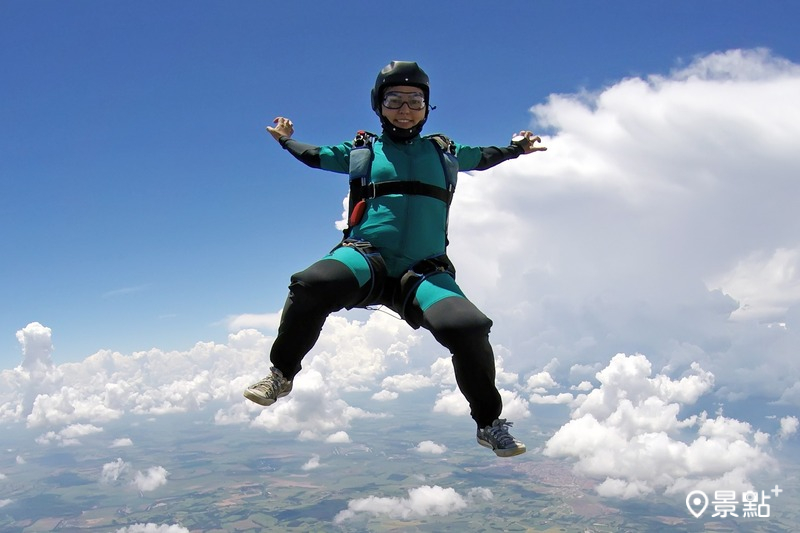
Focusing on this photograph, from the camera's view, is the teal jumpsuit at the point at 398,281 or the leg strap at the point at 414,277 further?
the leg strap at the point at 414,277

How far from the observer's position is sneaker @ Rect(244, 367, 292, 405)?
12.1 ft

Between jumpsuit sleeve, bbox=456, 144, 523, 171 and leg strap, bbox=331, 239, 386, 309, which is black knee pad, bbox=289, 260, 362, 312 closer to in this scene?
leg strap, bbox=331, 239, 386, 309

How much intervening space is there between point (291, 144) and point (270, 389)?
2.35 m

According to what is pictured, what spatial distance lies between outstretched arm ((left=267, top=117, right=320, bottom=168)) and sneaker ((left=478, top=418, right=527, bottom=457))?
2678 mm

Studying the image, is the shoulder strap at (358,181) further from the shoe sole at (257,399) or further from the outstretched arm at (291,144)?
the shoe sole at (257,399)

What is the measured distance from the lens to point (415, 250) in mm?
4184

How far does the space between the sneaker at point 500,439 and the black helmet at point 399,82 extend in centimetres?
255

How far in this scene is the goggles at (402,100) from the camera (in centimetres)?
452

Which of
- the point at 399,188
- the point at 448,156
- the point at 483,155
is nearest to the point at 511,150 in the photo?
the point at 483,155

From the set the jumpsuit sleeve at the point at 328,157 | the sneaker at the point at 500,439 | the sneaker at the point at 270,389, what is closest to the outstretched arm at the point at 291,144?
the jumpsuit sleeve at the point at 328,157

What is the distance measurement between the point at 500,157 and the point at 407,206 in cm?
155

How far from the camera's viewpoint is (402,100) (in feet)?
14.8

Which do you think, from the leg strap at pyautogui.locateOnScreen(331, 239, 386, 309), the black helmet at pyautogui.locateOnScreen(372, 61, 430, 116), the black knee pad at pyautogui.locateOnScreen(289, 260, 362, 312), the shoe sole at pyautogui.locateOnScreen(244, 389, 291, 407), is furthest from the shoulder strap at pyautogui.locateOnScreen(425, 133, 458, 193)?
the shoe sole at pyautogui.locateOnScreen(244, 389, 291, 407)

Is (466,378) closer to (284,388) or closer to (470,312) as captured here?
(470,312)
